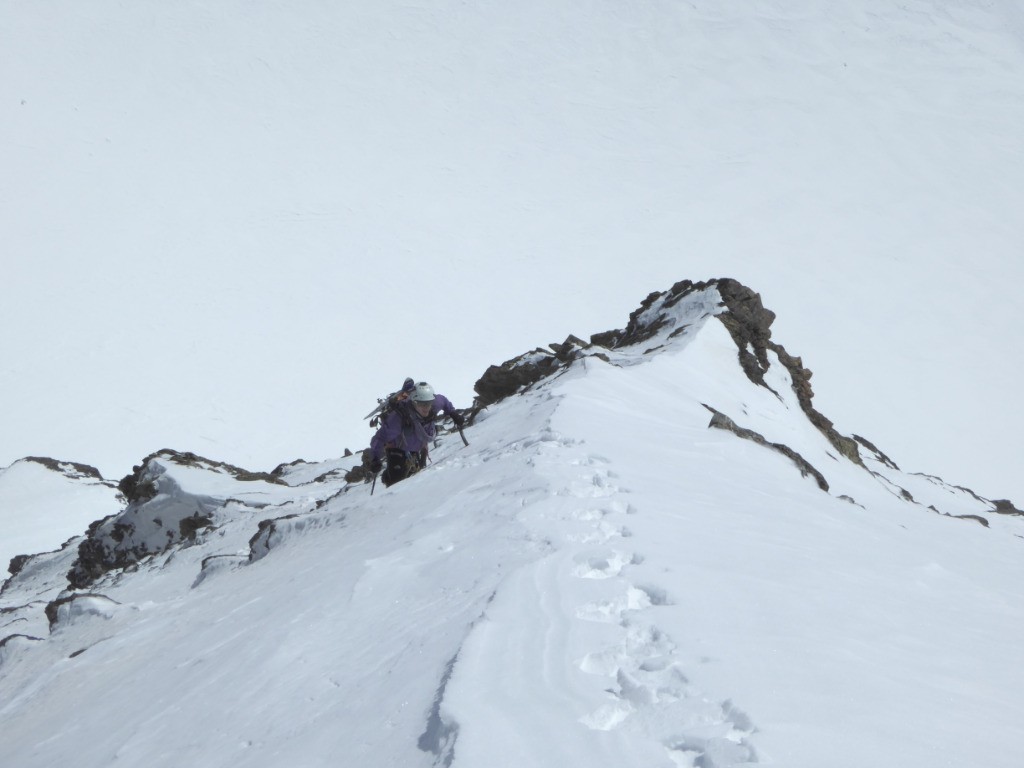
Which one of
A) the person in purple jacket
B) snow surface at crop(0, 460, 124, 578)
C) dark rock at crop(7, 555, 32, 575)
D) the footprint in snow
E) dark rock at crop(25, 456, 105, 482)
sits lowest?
dark rock at crop(7, 555, 32, 575)

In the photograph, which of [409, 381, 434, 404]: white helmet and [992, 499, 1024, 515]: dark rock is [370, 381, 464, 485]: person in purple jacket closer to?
[409, 381, 434, 404]: white helmet

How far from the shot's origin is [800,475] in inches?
341

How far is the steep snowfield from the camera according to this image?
3.27m

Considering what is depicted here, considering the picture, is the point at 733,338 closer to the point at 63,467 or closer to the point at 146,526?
the point at 146,526

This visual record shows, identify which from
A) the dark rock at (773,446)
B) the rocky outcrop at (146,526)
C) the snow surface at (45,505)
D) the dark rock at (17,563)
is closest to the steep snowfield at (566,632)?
the dark rock at (773,446)

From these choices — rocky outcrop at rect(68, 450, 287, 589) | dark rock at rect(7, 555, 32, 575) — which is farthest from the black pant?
dark rock at rect(7, 555, 32, 575)

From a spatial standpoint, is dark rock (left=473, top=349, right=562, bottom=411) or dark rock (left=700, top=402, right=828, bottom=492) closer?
dark rock (left=700, top=402, right=828, bottom=492)

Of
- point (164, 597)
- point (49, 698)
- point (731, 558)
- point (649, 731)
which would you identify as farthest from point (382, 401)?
point (649, 731)

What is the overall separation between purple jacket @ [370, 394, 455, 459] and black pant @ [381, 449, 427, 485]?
0.07m

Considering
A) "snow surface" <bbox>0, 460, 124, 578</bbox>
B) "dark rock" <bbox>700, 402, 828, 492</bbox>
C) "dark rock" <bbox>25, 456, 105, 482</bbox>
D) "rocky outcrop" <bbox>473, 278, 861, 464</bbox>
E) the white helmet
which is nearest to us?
the white helmet

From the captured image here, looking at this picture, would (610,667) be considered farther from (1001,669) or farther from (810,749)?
(1001,669)

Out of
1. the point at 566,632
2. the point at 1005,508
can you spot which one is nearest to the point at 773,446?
the point at 566,632

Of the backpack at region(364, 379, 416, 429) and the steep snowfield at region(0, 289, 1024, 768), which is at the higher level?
the backpack at region(364, 379, 416, 429)

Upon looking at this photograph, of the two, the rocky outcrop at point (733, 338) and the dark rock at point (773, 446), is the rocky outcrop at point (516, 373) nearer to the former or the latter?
the rocky outcrop at point (733, 338)
